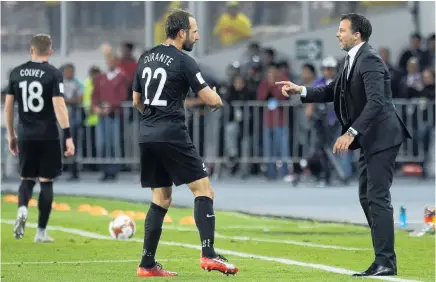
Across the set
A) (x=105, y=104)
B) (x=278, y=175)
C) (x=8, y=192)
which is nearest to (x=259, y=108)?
(x=278, y=175)

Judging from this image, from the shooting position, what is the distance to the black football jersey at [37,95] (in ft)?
45.8

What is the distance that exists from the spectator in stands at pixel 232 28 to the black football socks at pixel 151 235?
16507 millimetres

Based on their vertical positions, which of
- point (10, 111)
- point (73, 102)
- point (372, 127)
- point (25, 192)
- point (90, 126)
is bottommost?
point (90, 126)

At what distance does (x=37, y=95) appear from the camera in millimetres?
14023

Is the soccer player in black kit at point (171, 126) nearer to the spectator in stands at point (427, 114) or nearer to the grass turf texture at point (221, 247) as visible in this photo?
the grass turf texture at point (221, 247)

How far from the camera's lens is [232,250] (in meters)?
12.8

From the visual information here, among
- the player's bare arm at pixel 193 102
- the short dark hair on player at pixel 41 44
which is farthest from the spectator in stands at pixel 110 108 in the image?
the short dark hair on player at pixel 41 44

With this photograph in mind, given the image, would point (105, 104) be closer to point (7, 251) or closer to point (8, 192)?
point (8, 192)

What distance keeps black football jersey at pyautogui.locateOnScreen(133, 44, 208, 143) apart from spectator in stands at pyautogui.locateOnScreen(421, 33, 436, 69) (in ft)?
46.7

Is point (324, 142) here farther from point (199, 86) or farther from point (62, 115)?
point (199, 86)

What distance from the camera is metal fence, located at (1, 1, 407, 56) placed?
26781 mm

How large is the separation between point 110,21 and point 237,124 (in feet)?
15.2

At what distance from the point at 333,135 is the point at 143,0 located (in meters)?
6.45

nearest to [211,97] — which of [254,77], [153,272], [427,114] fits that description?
[153,272]
